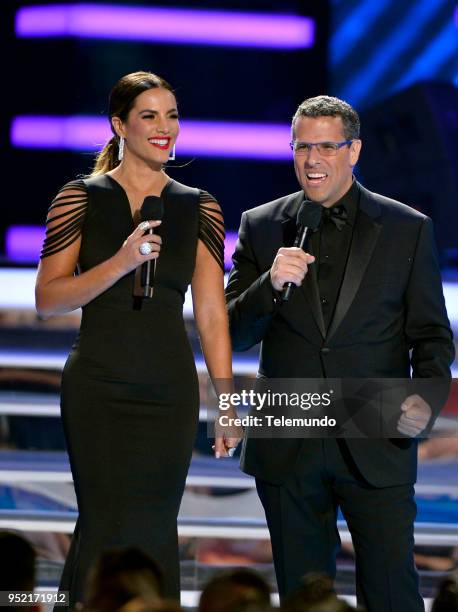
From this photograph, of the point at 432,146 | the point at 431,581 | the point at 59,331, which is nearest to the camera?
the point at 431,581

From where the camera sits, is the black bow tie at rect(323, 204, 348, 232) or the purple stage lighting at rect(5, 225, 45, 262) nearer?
the black bow tie at rect(323, 204, 348, 232)

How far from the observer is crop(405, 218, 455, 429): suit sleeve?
9.14 ft

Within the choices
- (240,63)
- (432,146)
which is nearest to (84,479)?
(432,146)

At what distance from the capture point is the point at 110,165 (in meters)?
3.01

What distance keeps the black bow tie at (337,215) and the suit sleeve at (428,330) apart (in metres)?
0.19

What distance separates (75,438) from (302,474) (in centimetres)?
54

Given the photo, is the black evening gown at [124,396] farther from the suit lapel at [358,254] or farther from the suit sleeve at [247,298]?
the suit lapel at [358,254]

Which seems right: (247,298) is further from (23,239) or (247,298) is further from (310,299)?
(23,239)

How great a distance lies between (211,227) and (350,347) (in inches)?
17.7

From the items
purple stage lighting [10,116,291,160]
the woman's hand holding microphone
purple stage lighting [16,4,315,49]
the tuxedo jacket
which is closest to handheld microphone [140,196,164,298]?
the woman's hand holding microphone

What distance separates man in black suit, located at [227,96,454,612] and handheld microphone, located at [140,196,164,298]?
29cm

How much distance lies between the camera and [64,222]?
2.81m

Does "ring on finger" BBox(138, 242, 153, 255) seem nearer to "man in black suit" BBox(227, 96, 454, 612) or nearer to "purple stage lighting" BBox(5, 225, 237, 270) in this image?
"man in black suit" BBox(227, 96, 454, 612)

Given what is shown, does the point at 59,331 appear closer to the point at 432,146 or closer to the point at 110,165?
the point at 110,165
